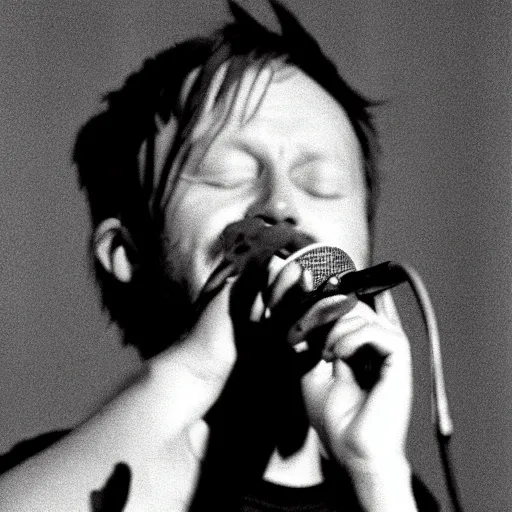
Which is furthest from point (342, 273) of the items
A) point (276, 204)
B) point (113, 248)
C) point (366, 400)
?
point (113, 248)

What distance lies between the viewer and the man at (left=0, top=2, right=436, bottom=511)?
85 cm

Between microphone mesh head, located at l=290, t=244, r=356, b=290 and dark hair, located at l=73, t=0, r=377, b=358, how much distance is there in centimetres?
39

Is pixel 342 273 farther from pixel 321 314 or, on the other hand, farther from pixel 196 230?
pixel 196 230

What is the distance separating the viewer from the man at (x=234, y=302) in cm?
85

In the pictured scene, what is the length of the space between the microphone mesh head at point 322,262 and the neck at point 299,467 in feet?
1.35

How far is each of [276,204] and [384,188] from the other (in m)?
0.35

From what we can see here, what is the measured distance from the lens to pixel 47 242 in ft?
3.85

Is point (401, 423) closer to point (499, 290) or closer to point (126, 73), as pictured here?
point (499, 290)

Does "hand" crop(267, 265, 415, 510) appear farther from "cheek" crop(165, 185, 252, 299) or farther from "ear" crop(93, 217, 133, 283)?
"ear" crop(93, 217, 133, 283)

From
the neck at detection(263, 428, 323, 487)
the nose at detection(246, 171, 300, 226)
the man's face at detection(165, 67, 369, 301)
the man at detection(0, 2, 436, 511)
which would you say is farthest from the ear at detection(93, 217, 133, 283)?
the neck at detection(263, 428, 323, 487)

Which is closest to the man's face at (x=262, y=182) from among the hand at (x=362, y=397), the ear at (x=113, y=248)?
the ear at (x=113, y=248)

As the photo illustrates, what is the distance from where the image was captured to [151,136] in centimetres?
121

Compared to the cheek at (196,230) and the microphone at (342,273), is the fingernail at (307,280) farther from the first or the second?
the cheek at (196,230)

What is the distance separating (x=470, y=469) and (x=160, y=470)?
522 millimetres
